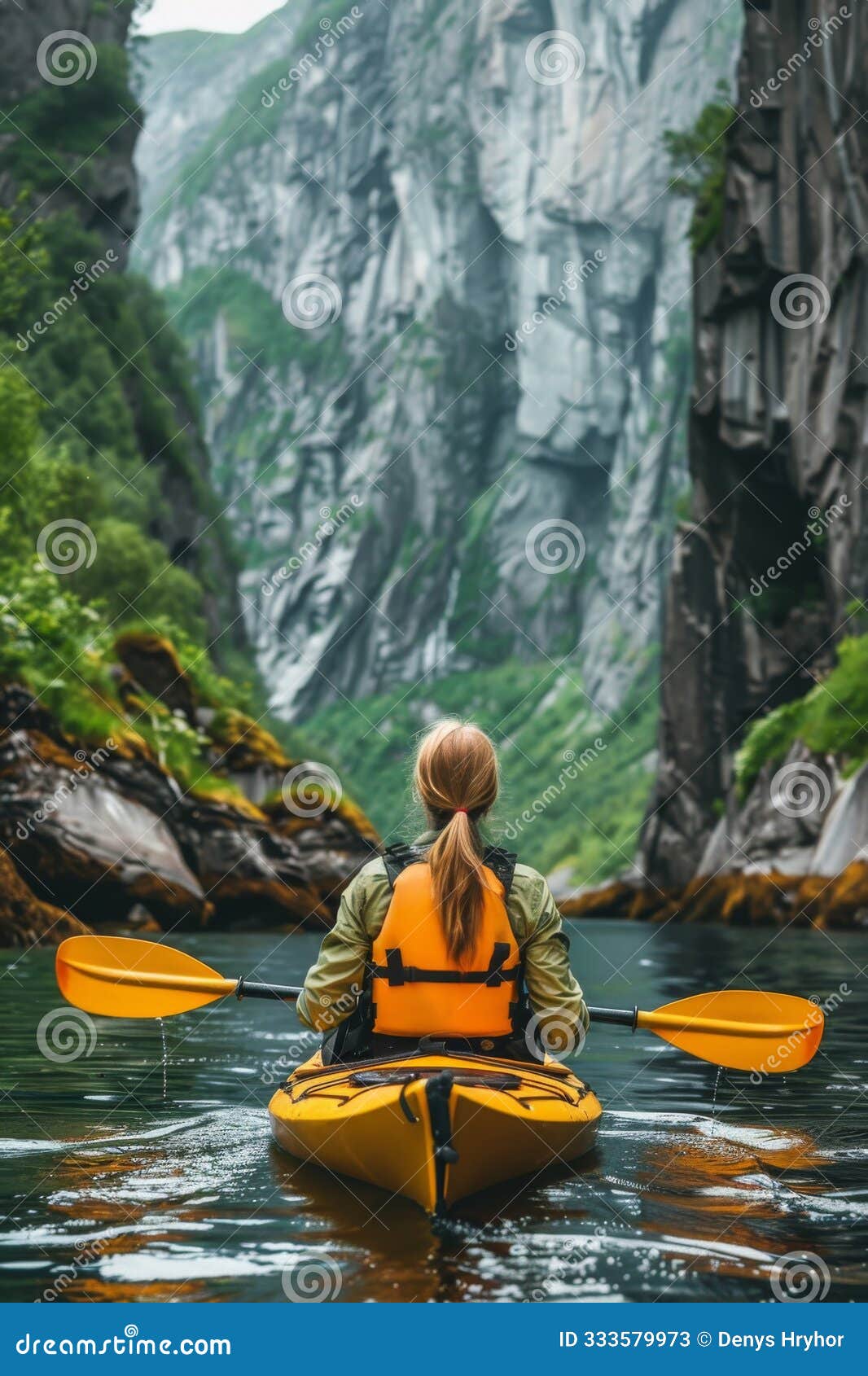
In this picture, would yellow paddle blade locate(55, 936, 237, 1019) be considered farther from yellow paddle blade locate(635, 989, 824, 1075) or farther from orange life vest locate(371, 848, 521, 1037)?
yellow paddle blade locate(635, 989, 824, 1075)

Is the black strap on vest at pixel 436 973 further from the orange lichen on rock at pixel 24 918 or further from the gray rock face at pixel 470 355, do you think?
the gray rock face at pixel 470 355

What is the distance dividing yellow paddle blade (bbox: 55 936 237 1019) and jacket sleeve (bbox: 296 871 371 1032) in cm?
116

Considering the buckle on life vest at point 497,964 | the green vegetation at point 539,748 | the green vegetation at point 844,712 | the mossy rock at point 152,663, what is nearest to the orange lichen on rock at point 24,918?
the mossy rock at point 152,663

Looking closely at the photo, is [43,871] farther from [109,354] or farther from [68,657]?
[109,354]

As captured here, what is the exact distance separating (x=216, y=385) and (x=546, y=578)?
3661 centimetres

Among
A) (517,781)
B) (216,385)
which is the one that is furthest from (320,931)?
(216,385)

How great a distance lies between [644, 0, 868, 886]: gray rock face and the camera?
3023cm

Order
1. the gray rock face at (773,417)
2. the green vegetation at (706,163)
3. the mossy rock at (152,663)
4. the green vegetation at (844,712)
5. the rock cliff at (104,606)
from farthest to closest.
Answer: the green vegetation at (706,163) < the gray rock face at (773,417) < the green vegetation at (844,712) < the mossy rock at (152,663) < the rock cliff at (104,606)

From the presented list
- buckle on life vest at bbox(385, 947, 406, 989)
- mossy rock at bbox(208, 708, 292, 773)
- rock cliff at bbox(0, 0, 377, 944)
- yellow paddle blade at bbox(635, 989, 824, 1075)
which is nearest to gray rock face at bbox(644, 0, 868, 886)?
mossy rock at bbox(208, 708, 292, 773)

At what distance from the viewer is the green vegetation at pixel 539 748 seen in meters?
84.6

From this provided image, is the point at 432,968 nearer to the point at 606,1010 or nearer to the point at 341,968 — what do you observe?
the point at 341,968

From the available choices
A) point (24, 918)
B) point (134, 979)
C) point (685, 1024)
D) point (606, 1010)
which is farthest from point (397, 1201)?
point (24, 918)

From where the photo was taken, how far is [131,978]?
6617 millimetres

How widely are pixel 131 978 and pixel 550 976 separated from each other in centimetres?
221
